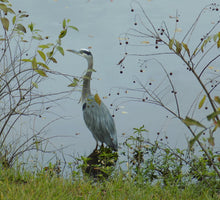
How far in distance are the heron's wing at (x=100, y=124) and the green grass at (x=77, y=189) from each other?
6.53 ft

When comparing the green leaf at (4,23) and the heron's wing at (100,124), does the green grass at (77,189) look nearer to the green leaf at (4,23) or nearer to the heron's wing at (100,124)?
the green leaf at (4,23)

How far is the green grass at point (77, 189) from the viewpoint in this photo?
2.79 m

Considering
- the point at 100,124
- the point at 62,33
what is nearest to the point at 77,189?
the point at 62,33

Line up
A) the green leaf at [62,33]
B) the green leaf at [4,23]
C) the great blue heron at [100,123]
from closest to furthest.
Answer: the green leaf at [4,23] → the green leaf at [62,33] → the great blue heron at [100,123]

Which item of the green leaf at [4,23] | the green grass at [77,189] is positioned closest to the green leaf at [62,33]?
the green leaf at [4,23]

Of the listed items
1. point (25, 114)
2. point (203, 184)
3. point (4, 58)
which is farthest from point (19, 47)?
point (203, 184)

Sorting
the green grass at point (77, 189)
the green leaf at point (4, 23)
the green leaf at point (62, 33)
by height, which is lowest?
the green grass at point (77, 189)

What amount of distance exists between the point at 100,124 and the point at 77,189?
243cm

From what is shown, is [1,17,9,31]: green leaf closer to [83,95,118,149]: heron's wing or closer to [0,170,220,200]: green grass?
[0,170,220,200]: green grass

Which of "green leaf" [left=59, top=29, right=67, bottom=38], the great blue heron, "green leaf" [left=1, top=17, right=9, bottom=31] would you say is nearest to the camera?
"green leaf" [left=1, top=17, right=9, bottom=31]

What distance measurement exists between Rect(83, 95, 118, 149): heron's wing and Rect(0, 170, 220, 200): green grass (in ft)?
6.53

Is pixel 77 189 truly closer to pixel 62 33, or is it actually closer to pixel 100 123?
pixel 62 33

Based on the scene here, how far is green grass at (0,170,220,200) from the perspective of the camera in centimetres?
279

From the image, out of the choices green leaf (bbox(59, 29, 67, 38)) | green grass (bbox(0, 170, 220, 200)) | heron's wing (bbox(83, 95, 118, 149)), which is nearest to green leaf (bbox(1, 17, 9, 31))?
green leaf (bbox(59, 29, 67, 38))
